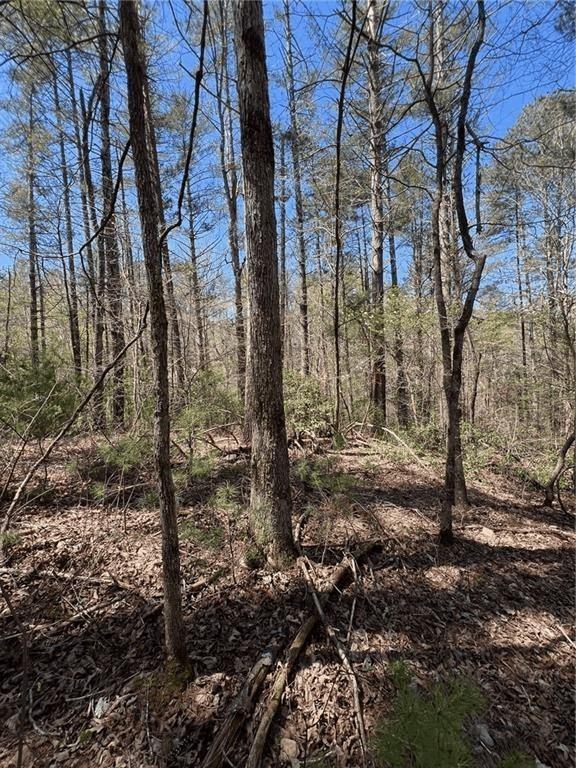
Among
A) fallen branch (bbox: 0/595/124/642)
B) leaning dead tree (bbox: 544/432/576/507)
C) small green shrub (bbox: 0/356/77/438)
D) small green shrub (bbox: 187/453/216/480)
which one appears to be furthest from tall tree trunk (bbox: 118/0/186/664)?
leaning dead tree (bbox: 544/432/576/507)

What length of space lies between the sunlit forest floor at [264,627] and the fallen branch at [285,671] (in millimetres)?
50

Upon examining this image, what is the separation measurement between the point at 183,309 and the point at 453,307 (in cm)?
510

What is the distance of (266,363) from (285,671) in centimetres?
194

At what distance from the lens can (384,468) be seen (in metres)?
5.30

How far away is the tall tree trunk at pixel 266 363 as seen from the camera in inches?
103

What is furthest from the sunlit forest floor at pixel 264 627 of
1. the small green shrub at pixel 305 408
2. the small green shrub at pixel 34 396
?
the small green shrub at pixel 305 408

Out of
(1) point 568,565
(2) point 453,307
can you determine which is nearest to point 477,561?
(1) point 568,565

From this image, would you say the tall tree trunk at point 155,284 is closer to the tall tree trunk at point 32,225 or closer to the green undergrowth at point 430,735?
the green undergrowth at point 430,735

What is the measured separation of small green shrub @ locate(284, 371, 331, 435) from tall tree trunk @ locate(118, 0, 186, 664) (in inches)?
169

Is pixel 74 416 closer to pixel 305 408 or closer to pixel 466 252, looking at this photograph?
pixel 466 252

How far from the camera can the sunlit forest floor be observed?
1732 mm

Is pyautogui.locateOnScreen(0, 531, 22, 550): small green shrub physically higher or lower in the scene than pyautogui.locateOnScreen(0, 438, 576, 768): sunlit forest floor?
higher

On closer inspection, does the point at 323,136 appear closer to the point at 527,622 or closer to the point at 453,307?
the point at 453,307

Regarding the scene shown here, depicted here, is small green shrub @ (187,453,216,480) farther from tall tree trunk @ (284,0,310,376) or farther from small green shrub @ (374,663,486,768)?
tall tree trunk @ (284,0,310,376)
